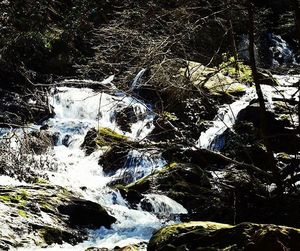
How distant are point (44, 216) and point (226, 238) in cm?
516

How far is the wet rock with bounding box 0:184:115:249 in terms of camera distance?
8.23m

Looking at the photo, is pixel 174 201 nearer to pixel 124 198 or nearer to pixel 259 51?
pixel 124 198

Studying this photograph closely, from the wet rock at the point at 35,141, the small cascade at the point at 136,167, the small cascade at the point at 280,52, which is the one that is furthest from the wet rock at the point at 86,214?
the small cascade at the point at 280,52

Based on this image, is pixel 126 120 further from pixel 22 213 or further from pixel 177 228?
pixel 177 228

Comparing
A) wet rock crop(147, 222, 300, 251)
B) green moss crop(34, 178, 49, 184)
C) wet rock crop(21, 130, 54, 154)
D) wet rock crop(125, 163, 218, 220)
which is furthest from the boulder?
wet rock crop(147, 222, 300, 251)

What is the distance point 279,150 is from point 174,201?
2.75 m

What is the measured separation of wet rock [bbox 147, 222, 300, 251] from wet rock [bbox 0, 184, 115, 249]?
3531 mm

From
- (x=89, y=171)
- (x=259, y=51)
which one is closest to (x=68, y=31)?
(x=259, y=51)

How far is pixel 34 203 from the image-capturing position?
923cm

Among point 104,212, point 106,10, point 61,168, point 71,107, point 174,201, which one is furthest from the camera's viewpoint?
point 106,10

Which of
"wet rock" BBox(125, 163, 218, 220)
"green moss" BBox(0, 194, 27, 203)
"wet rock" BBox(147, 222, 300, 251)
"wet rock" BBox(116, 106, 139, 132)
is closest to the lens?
Result: "wet rock" BBox(147, 222, 300, 251)

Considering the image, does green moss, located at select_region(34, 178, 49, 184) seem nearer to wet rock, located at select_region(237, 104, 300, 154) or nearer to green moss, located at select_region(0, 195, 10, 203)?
green moss, located at select_region(0, 195, 10, 203)

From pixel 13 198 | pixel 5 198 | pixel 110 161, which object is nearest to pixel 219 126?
pixel 110 161

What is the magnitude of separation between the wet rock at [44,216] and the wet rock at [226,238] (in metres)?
3.53
